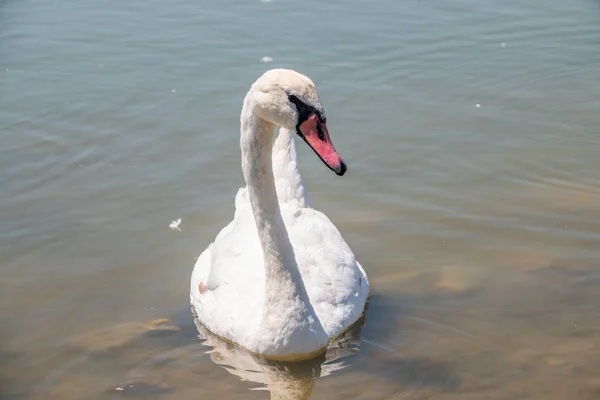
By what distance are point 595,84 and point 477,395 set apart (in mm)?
6158

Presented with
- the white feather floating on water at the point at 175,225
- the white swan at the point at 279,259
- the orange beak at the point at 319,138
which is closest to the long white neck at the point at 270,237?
the white swan at the point at 279,259

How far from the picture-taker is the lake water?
6766 mm

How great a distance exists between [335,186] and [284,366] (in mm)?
3089

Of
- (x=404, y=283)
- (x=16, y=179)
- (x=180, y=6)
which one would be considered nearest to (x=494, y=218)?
(x=404, y=283)

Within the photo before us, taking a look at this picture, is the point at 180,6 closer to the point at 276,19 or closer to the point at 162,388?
the point at 276,19

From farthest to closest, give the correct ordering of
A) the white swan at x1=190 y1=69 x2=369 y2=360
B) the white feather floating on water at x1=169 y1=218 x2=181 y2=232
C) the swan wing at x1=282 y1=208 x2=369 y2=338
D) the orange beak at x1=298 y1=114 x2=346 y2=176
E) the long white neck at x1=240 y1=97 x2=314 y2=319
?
the white feather floating on water at x1=169 y1=218 x2=181 y2=232
the swan wing at x1=282 y1=208 x2=369 y2=338
the long white neck at x1=240 y1=97 x2=314 y2=319
the white swan at x1=190 y1=69 x2=369 y2=360
the orange beak at x1=298 y1=114 x2=346 y2=176

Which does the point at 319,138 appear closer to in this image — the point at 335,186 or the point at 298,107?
the point at 298,107

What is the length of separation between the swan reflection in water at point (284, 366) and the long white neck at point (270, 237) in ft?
1.19

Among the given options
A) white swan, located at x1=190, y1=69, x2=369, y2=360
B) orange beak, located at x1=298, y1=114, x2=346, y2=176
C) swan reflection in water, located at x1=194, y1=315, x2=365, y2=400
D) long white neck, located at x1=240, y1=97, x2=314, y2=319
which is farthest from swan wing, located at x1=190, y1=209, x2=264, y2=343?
orange beak, located at x1=298, y1=114, x2=346, y2=176

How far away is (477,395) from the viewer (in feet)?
20.7

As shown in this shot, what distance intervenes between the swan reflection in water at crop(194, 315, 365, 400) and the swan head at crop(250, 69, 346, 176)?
1.58 metres

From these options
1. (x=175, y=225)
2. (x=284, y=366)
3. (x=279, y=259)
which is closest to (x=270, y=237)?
(x=279, y=259)

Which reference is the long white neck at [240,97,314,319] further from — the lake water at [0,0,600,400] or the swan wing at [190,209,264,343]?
the lake water at [0,0,600,400]

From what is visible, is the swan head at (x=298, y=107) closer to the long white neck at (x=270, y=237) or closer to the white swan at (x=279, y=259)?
the white swan at (x=279, y=259)
